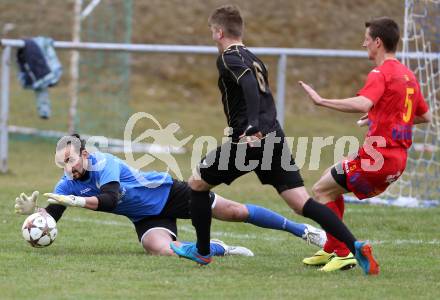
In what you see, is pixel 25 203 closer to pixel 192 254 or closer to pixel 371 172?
pixel 192 254

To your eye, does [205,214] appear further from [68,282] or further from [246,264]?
[68,282]

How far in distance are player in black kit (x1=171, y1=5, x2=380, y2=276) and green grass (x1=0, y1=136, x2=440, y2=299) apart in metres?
0.43

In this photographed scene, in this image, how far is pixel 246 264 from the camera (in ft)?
23.2

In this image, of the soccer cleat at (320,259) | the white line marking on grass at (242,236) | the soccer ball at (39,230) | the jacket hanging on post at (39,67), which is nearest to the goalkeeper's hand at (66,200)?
the soccer ball at (39,230)

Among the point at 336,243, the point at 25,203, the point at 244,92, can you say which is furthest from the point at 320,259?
the point at 25,203

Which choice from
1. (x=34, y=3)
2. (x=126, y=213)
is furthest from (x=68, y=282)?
(x=34, y=3)

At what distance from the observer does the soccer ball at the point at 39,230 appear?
24.0 feet

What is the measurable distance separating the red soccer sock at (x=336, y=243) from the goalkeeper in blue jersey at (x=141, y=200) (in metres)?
0.54

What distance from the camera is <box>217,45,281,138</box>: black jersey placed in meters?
6.32

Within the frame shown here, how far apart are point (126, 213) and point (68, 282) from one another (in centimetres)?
170

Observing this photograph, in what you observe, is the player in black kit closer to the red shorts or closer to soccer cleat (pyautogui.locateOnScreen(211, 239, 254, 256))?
the red shorts

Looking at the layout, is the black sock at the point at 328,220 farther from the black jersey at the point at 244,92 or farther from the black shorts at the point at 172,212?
the black shorts at the point at 172,212

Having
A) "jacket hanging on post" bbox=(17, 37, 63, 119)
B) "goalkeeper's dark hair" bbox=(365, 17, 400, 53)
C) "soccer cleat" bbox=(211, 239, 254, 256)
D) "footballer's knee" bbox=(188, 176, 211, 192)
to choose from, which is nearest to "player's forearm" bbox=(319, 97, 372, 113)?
"goalkeeper's dark hair" bbox=(365, 17, 400, 53)

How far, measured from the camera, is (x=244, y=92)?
20.8ft
